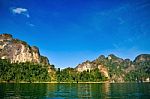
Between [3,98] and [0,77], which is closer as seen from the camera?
[3,98]

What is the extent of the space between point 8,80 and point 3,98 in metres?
158

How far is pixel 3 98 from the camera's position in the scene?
46.0 m

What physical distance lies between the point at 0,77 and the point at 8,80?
6.86 metres

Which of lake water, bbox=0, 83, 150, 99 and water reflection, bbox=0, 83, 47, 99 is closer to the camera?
water reflection, bbox=0, 83, 47, 99

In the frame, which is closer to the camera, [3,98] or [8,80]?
[3,98]

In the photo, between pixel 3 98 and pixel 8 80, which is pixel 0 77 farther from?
pixel 3 98

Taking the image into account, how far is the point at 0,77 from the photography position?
200 meters

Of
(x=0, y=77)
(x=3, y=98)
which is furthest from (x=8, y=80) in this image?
(x=3, y=98)

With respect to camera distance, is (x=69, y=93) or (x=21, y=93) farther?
(x=69, y=93)

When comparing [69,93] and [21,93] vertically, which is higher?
[21,93]

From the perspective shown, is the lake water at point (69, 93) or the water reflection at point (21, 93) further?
the lake water at point (69, 93)

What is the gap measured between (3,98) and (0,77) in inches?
6325
